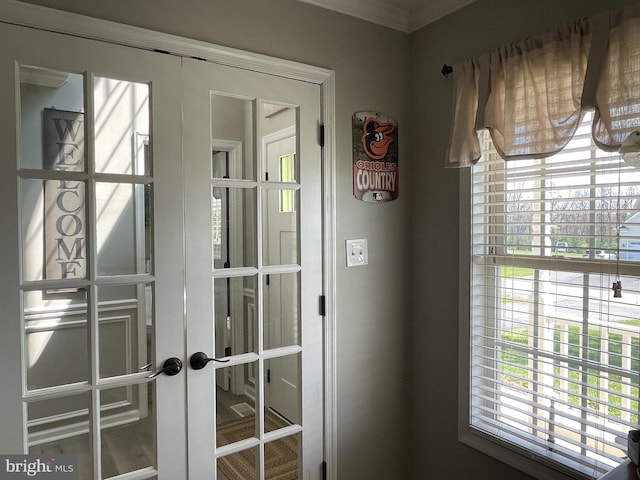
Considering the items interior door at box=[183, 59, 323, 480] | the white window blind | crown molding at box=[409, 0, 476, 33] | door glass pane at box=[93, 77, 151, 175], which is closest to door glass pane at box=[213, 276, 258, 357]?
interior door at box=[183, 59, 323, 480]

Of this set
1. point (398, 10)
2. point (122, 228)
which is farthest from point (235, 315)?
point (398, 10)

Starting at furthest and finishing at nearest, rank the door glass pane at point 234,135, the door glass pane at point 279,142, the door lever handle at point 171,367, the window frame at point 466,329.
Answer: the window frame at point 466,329, the door glass pane at point 279,142, the door glass pane at point 234,135, the door lever handle at point 171,367

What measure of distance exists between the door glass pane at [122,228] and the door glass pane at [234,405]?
22.0 inches

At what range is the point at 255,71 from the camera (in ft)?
5.97

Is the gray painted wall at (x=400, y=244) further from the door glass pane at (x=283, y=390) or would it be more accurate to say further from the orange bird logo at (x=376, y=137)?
the door glass pane at (x=283, y=390)

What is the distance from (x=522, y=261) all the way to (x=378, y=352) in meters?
0.83

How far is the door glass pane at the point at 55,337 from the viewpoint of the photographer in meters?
1.45

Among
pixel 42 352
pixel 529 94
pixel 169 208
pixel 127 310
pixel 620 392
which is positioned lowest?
pixel 620 392

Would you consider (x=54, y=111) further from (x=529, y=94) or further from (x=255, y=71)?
(x=529, y=94)

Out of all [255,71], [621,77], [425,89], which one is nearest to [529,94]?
[621,77]

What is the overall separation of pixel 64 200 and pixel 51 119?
Answer: 0.90ft

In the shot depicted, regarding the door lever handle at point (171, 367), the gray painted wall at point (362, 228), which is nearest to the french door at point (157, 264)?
the door lever handle at point (171, 367)

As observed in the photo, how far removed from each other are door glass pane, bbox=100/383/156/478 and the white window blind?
1395mm

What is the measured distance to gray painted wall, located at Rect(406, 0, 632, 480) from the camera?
6.57ft
